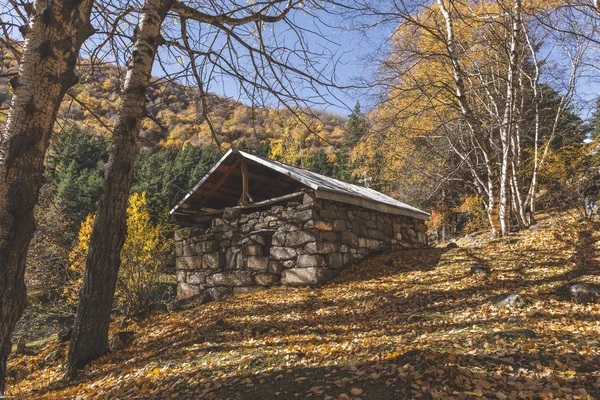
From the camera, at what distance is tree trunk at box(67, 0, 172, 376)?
4473mm

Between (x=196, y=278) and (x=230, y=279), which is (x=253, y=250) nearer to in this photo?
(x=230, y=279)

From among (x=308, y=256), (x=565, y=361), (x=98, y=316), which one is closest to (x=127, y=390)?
(x=98, y=316)

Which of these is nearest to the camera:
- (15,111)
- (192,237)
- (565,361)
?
(15,111)

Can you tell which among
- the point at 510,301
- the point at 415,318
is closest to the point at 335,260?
the point at 415,318

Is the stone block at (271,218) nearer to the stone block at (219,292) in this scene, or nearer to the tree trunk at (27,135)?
the stone block at (219,292)

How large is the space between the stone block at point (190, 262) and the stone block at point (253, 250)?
1.47m

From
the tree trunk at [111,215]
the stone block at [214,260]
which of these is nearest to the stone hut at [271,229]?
the stone block at [214,260]

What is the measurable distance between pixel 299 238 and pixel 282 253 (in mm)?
583

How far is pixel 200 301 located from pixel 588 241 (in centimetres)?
833

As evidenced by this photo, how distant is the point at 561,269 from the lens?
19.8 feet

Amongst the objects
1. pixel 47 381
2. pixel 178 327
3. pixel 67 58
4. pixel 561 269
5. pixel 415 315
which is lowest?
pixel 47 381

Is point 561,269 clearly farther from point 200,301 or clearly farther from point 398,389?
point 200,301

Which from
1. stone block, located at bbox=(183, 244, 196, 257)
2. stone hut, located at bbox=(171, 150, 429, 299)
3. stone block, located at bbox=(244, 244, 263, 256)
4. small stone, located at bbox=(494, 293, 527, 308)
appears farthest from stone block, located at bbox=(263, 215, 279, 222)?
small stone, located at bbox=(494, 293, 527, 308)

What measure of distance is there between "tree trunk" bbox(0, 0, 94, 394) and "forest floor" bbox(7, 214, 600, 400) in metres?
1.60
